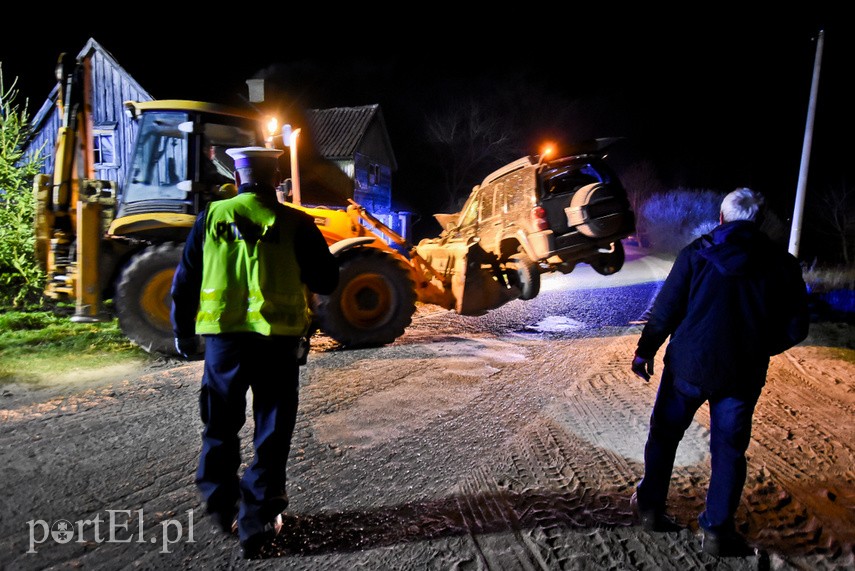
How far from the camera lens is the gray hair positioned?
2.54 meters

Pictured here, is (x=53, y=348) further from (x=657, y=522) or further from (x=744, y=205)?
(x=744, y=205)

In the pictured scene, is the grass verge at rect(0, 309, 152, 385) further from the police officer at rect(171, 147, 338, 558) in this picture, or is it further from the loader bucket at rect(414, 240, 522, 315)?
the loader bucket at rect(414, 240, 522, 315)

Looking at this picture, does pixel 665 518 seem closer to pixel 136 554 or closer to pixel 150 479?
pixel 136 554

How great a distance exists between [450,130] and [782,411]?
103ft

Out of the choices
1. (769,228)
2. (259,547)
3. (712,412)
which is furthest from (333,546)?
(769,228)

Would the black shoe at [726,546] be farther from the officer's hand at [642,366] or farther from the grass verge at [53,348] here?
the grass verge at [53,348]

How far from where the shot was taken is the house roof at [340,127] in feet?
79.6

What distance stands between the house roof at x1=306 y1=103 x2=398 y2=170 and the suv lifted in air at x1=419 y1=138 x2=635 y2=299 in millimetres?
17201

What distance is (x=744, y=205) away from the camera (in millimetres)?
2555

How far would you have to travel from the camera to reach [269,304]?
257 cm

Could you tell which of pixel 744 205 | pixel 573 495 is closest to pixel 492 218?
pixel 573 495

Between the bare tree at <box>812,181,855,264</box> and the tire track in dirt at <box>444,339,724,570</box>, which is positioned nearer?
the tire track in dirt at <box>444,339,724,570</box>

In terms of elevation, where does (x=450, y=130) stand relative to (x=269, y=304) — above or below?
above

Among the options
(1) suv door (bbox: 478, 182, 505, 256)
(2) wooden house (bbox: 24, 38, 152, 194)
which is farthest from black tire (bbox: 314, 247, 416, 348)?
(2) wooden house (bbox: 24, 38, 152, 194)
